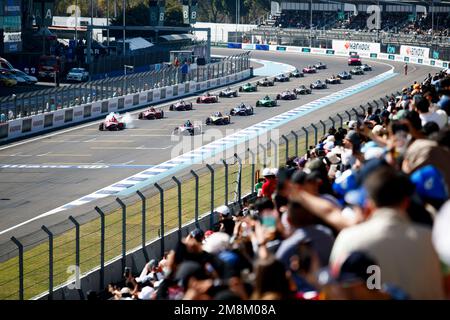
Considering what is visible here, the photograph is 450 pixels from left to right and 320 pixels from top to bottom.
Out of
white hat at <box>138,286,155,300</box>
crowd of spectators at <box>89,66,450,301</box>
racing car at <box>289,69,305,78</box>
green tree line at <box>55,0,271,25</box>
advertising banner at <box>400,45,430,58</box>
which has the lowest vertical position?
racing car at <box>289,69,305,78</box>

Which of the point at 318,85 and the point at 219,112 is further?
the point at 318,85

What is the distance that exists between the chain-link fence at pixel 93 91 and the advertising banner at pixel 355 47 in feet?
109

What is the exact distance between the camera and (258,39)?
121m

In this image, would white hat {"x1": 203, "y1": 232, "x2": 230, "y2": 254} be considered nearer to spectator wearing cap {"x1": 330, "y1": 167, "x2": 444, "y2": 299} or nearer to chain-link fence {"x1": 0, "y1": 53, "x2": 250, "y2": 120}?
spectator wearing cap {"x1": 330, "y1": 167, "x2": 444, "y2": 299}

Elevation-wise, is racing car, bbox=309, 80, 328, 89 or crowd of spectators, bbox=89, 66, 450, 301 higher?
crowd of spectators, bbox=89, 66, 450, 301

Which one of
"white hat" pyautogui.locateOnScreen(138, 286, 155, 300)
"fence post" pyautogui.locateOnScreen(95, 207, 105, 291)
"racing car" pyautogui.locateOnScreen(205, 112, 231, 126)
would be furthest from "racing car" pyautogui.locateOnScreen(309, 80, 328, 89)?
"white hat" pyautogui.locateOnScreen(138, 286, 155, 300)

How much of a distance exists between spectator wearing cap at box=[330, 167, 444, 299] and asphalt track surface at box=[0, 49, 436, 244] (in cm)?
1964

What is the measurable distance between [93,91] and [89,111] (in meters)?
1.00

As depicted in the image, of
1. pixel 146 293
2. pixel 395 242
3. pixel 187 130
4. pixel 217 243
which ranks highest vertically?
pixel 395 242

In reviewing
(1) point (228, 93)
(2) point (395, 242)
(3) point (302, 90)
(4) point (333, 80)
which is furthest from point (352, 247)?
(4) point (333, 80)

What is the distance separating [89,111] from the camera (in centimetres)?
4991

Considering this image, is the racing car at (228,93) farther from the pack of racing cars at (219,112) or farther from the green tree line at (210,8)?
the green tree line at (210,8)

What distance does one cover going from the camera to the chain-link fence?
42.6 meters

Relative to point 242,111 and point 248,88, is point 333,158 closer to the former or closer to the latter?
point 242,111
